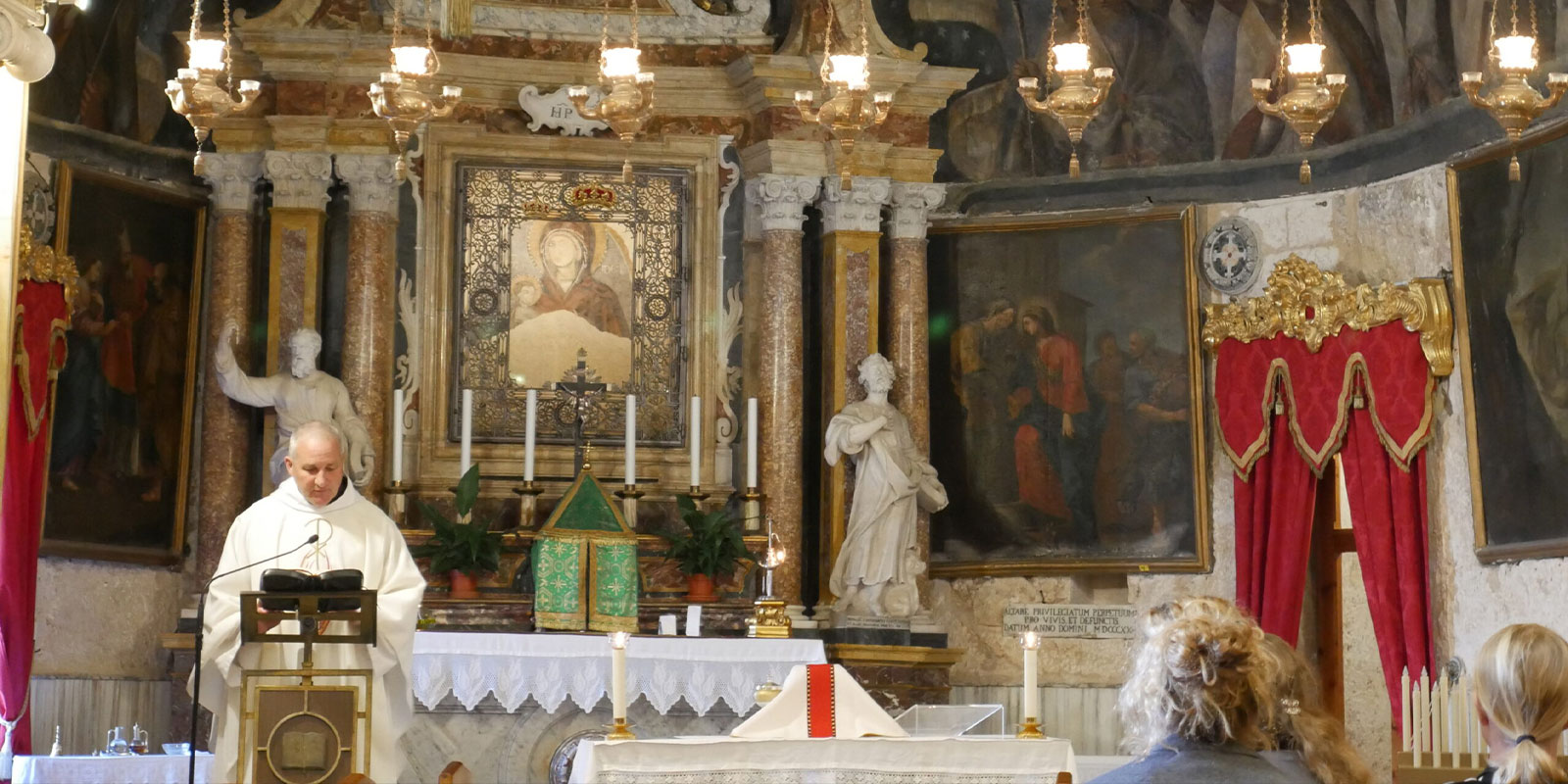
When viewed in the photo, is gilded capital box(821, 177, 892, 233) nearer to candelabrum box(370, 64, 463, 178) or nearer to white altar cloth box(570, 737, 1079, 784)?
candelabrum box(370, 64, 463, 178)

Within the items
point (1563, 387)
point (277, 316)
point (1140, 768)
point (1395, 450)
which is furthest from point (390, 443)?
point (1140, 768)

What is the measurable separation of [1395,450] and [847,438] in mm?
3297

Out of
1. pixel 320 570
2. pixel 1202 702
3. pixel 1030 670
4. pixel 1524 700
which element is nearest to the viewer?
pixel 1524 700

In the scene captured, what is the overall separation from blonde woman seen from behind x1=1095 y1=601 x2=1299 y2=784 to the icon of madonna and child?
30.0 feet

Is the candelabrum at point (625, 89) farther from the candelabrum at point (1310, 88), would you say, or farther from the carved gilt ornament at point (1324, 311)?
the carved gilt ornament at point (1324, 311)

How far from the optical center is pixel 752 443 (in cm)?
1252

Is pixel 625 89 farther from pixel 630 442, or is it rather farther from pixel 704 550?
pixel 704 550

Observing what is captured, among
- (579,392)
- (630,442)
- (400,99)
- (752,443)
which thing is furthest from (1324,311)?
(400,99)

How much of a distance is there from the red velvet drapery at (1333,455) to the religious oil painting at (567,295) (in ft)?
12.1

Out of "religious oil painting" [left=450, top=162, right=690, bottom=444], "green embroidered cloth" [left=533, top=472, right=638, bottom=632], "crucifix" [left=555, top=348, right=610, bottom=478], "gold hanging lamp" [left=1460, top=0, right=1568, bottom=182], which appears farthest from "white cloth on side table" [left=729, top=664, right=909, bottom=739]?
"religious oil painting" [left=450, top=162, right=690, bottom=444]

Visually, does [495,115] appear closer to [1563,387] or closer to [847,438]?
[847,438]

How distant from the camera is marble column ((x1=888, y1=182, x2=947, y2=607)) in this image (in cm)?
1288

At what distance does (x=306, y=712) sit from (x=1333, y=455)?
7.75 metres

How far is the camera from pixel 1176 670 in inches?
155
